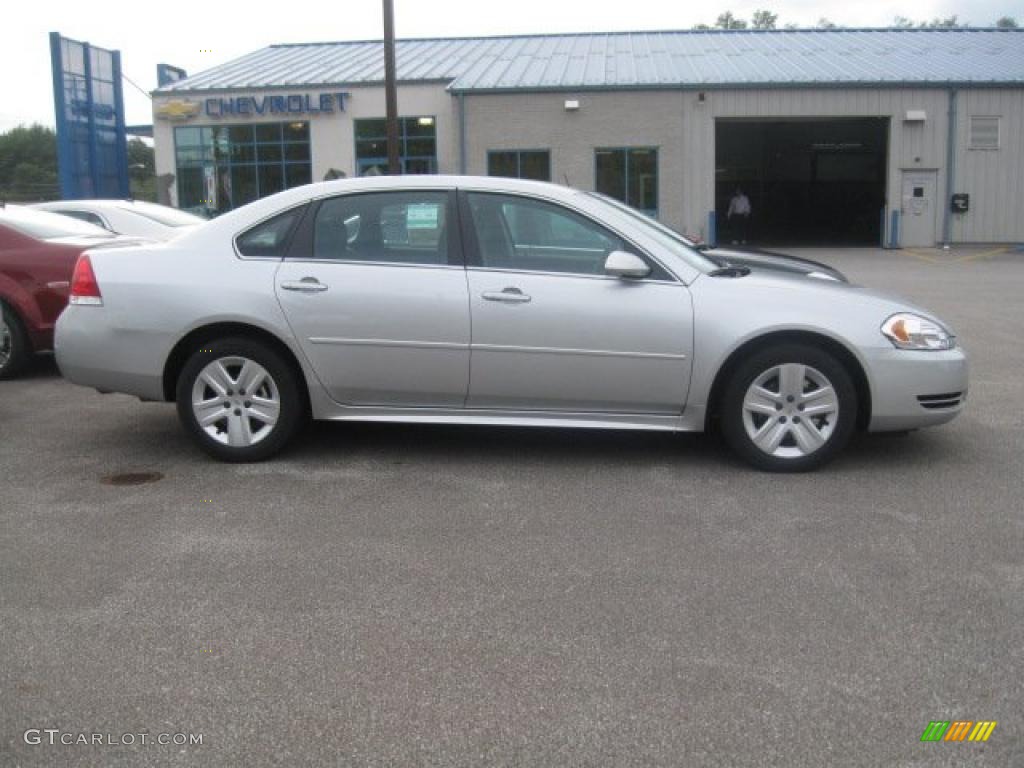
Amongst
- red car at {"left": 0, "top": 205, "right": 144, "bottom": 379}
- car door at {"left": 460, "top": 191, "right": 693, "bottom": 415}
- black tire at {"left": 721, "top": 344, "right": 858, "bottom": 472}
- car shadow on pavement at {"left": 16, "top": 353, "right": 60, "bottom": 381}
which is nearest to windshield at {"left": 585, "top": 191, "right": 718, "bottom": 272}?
car door at {"left": 460, "top": 191, "right": 693, "bottom": 415}

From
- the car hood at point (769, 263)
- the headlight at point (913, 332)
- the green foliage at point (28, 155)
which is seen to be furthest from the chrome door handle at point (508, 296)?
the green foliage at point (28, 155)

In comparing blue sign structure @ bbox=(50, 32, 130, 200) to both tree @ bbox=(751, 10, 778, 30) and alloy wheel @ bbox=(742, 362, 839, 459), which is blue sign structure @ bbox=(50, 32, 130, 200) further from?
tree @ bbox=(751, 10, 778, 30)

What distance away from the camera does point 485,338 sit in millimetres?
5820

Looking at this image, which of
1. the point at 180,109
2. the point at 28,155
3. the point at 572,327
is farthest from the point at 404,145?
the point at 28,155

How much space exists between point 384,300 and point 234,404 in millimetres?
1032

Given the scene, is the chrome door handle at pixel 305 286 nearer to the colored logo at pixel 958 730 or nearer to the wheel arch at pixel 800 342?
the wheel arch at pixel 800 342

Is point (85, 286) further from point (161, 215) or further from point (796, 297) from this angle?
point (161, 215)

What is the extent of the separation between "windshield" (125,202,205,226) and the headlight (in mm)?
7716

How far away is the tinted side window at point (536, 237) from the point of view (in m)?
5.91

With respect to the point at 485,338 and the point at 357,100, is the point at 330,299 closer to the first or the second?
the point at 485,338

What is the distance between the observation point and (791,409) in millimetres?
5805

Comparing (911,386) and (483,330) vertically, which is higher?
(483,330)

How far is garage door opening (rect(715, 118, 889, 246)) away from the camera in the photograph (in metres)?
36.9

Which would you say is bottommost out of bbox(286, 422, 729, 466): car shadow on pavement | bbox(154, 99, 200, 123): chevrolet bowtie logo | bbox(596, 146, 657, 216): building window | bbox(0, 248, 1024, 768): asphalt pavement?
bbox(0, 248, 1024, 768): asphalt pavement
